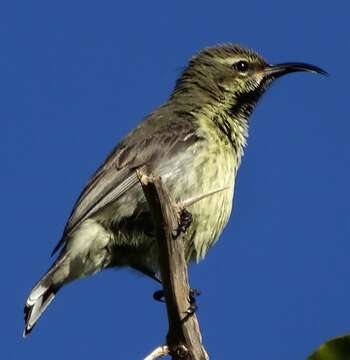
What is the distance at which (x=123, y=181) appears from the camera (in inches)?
250

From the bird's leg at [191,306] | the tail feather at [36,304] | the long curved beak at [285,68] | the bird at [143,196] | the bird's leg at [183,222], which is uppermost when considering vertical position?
the long curved beak at [285,68]

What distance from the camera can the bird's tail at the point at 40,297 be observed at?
19.4 feet

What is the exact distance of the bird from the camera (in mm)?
6180

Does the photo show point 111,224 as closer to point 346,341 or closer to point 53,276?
point 53,276

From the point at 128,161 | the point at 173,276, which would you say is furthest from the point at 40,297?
the point at 173,276

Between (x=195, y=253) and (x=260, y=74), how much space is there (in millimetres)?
2091

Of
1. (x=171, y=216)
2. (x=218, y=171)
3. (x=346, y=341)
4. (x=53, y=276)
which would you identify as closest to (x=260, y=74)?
(x=218, y=171)

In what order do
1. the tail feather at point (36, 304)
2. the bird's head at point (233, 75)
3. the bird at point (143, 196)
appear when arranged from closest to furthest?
the tail feather at point (36, 304) → the bird at point (143, 196) → the bird's head at point (233, 75)

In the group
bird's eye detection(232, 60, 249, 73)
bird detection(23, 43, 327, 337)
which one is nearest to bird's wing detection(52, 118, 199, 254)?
bird detection(23, 43, 327, 337)

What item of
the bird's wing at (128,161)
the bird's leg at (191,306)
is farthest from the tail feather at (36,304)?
the bird's leg at (191,306)

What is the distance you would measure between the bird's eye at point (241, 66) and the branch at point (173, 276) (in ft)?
12.0

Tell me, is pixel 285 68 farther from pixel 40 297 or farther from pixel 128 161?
pixel 40 297

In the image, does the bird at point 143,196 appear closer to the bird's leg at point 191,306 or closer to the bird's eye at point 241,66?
the bird's eye at point 241,66

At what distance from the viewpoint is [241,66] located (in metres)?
7.68
